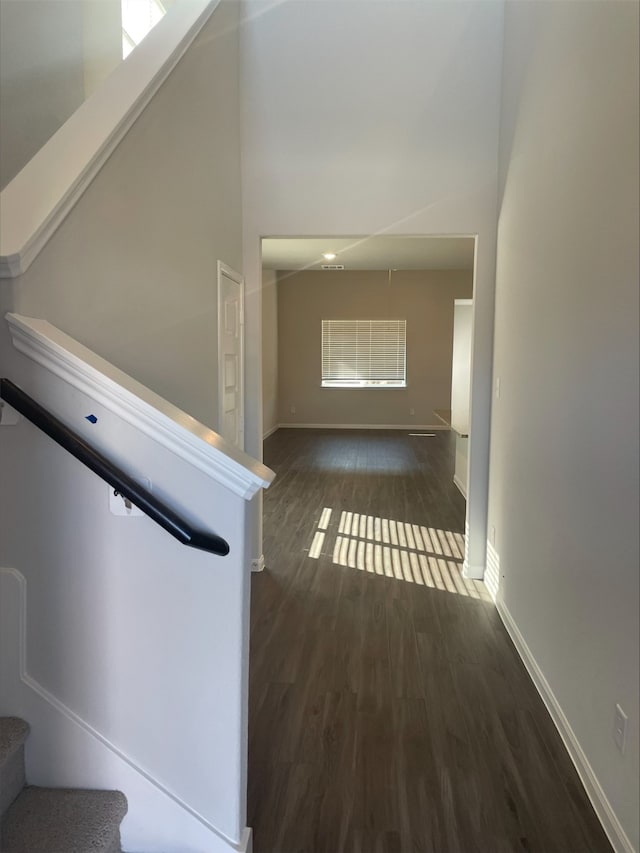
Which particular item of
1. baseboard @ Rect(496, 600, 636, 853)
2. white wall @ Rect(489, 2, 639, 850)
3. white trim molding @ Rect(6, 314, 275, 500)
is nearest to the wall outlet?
white wall @ Rect(489, 2, 639, 850)

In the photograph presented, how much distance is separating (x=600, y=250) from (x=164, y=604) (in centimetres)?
177

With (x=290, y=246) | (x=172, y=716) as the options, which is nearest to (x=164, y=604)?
(x=172, y=716)

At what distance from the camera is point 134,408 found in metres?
1.44

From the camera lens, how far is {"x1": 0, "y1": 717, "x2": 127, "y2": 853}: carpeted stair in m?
1.43

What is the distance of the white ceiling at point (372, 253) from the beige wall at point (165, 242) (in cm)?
307

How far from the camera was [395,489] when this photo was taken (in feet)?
21.6

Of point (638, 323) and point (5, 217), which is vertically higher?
point (5, 217)

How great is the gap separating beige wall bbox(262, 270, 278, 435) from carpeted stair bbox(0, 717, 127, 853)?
8372 millimetres

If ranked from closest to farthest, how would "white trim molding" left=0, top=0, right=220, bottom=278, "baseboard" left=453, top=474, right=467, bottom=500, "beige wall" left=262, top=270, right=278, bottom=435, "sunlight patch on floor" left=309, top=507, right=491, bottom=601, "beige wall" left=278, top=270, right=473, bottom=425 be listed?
"white trim molding" left=0, top=0, right=220, bottom=278 → "sunlight patch on floor" left=309, top=507, right=491, bottom=601 → "baseboard" left=453, top=474, right=467, bottom=500 → "beige wall" left=262, top=270, right=278, bottom=435 → "beige wall" left=278, top=270, right=473, bottom=425

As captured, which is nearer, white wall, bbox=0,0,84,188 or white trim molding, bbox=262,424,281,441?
white wall, bbox=0,0,84,188

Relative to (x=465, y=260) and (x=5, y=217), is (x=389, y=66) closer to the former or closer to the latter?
(x=5, y=217)

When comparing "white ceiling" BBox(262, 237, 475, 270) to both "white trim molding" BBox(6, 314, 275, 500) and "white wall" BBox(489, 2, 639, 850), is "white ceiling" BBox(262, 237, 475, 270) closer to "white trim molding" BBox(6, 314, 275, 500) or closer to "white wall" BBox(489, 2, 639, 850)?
"white wall" BBox(489, 2, 639, 850)

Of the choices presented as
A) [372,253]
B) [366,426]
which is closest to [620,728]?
[372,253]

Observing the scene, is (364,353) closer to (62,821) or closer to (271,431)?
(271,431)
